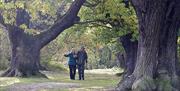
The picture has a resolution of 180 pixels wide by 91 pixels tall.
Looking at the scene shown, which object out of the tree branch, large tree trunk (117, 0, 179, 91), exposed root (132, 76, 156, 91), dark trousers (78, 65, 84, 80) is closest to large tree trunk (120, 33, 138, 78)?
dark trousers (78, 65, 84, 80)

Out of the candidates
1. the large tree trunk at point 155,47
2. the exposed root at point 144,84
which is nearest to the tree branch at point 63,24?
the large tree trunk at point 155,47

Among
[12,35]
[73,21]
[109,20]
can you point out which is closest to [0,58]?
[12,35]

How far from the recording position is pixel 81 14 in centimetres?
2775

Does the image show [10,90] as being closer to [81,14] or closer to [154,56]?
[154,56]

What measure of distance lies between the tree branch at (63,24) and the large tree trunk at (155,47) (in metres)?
10.6

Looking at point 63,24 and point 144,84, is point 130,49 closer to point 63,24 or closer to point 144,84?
point 63,24

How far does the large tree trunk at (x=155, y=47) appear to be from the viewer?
16.7 m

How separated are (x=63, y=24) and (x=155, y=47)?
12.4 meters

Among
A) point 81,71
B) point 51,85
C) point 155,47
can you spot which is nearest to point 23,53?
point 81,71

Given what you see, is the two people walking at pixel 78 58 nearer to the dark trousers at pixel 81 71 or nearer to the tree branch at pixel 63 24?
the dark trousers at pixel 81 71

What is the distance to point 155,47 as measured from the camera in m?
17.0

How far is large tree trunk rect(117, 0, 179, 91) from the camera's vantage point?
1666 cm

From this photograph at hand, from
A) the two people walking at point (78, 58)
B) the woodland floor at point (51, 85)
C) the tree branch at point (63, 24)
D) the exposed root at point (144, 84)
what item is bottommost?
the woodland floor at point (51, 85)

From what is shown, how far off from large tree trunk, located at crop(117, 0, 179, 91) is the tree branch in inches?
419
